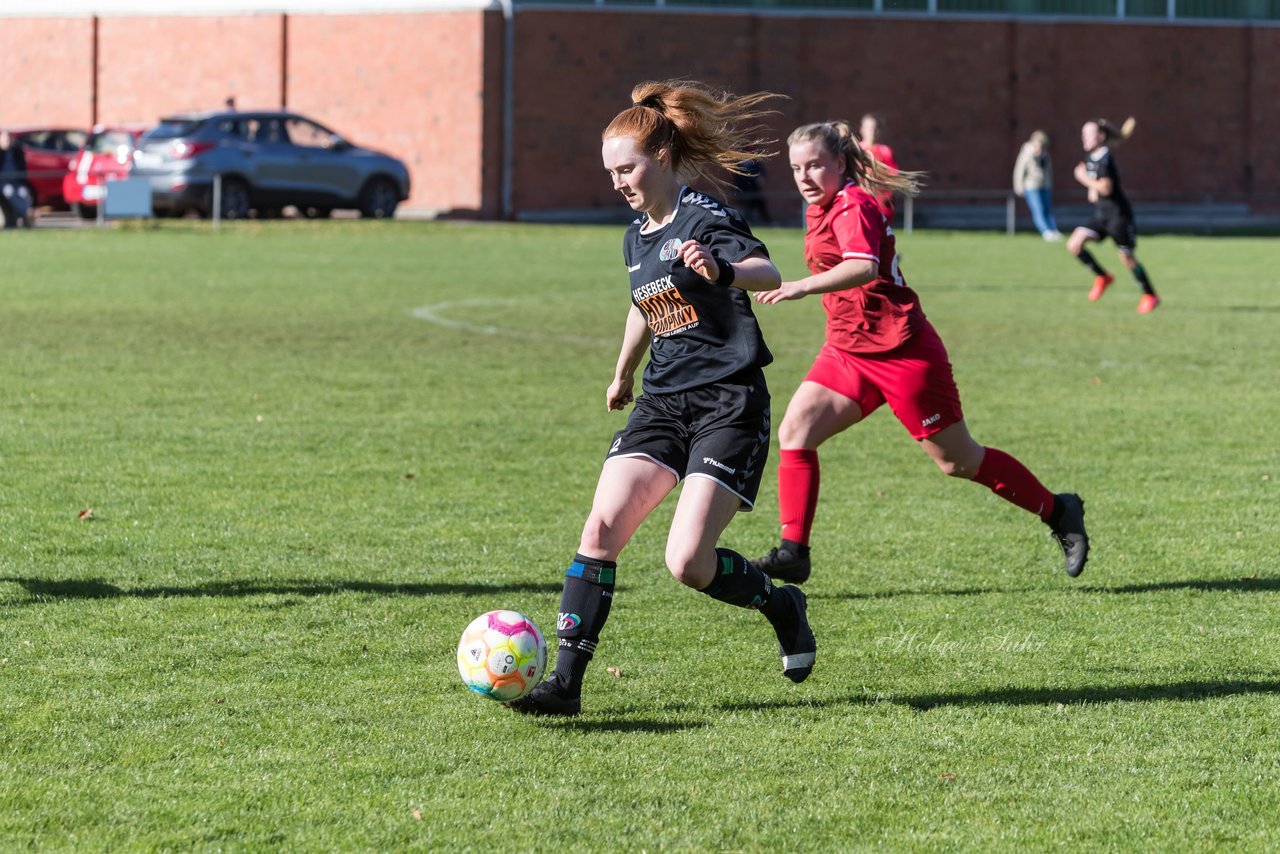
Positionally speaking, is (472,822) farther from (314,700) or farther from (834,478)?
(834,478)

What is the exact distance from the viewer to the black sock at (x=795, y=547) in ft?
22.7

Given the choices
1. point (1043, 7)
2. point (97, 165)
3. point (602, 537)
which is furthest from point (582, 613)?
point (1043, 7)

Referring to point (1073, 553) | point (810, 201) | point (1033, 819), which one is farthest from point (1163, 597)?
point (1033, 819)

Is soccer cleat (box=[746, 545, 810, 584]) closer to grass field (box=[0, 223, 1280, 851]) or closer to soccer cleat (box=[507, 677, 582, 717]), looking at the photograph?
grass field (box=[0, 223, 1280, 851])

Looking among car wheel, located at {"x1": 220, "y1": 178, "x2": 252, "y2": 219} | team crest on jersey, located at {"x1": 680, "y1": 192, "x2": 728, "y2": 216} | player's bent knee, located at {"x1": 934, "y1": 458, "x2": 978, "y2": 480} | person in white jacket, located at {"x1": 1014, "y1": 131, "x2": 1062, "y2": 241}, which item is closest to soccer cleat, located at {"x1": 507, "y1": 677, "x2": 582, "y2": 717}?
team crest on jersey, located at {"x1": 680, "y1": 192, "x2": 728, "y2": 216}

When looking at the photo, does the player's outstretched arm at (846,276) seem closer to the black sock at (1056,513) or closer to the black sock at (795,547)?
the black sock at (795,547)

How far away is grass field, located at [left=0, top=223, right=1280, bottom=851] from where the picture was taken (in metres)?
4.49

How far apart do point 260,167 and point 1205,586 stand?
2764 centimetres

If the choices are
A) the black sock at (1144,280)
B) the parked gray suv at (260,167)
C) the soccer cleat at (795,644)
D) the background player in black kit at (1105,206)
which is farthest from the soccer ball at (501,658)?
the parked gray suv at (260,167)

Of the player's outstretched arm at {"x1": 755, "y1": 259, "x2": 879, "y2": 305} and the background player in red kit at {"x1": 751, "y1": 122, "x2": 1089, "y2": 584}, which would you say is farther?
the background player in red kit at {"x1": 751, "y1": 122, "x2": 1089, "y2": 584}

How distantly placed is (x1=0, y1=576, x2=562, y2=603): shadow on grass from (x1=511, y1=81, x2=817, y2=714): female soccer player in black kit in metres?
1.50

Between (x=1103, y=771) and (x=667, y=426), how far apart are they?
1648 millimetres

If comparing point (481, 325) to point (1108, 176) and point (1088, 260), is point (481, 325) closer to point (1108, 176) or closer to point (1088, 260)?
point (1088, 260)

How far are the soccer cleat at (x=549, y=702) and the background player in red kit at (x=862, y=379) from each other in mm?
1746
